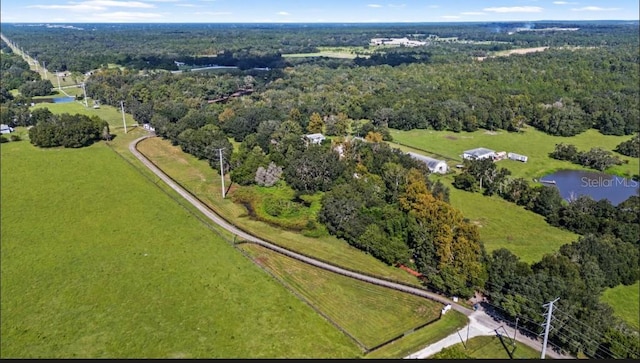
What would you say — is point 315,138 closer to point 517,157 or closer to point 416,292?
point 517,157

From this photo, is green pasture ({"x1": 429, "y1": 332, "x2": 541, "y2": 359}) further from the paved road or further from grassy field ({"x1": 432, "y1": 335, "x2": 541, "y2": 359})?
the paved road

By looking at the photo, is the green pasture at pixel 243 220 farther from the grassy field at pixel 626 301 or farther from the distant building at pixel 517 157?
the distant building at pixel 517 157

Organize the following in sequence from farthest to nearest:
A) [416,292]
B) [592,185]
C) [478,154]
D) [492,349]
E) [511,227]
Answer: [478,154] → [592,185] → [511,227] → [416,292] → [492,349]

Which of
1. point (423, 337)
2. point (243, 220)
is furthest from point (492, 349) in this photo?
point (243, 220)

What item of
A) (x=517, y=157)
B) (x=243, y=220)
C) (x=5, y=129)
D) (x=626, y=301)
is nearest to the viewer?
(x=626, y=301)

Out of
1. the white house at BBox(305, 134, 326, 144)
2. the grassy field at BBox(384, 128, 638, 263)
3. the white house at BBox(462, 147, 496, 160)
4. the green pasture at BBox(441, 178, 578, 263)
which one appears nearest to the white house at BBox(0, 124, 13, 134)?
the white house at BBox(305, 134, 326, 144)

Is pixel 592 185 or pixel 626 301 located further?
pixel 592 185

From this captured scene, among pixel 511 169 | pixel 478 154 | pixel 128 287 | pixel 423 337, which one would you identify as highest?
pixel 478 154
